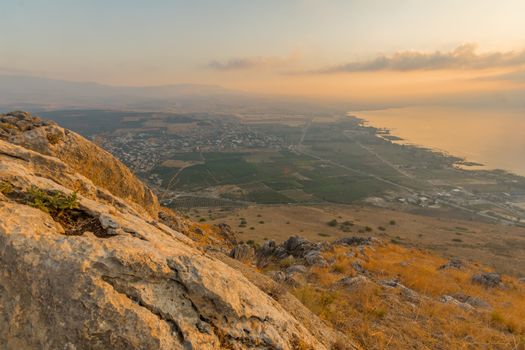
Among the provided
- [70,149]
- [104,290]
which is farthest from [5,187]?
[70,149]

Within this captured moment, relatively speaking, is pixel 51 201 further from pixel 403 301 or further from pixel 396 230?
pixel 396 230

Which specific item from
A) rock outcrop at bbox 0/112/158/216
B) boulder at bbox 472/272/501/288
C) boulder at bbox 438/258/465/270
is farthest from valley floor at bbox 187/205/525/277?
rock outcrop at bbox 0/112/158/216

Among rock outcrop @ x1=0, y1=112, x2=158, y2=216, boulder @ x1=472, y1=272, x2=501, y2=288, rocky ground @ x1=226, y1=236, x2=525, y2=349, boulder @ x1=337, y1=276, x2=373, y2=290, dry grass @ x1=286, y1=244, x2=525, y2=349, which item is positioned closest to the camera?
dry grass @ x1=286, y1=244, x2=525, y2=349

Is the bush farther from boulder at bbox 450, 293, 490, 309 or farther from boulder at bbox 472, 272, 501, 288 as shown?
boulder at bbox 450, 293, 490, 309

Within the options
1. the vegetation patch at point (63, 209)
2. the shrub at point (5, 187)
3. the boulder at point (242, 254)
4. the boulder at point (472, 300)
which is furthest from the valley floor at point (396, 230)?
the shrub at point (5, 187)

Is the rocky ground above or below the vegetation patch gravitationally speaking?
below

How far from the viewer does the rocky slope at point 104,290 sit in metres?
3.23

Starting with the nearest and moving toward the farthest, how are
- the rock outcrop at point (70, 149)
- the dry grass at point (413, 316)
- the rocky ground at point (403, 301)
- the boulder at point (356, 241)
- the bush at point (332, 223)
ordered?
the dry grass at point (413, 316) → the rocky ground at point (403, 301) → the rock outcrop at point (70, 149) → the boulder at point (356, 241) → the bush at point (332, 223)

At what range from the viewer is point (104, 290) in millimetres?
3408

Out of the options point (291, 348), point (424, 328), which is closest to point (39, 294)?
point (291, 348)

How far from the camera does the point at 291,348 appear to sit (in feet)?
14.2

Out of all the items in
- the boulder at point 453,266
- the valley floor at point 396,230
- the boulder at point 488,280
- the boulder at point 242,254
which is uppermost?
the boulder at point 242,254

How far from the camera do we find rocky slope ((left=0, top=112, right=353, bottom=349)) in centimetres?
323

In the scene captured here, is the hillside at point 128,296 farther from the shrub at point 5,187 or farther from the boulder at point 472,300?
the boulder at point 472,300
